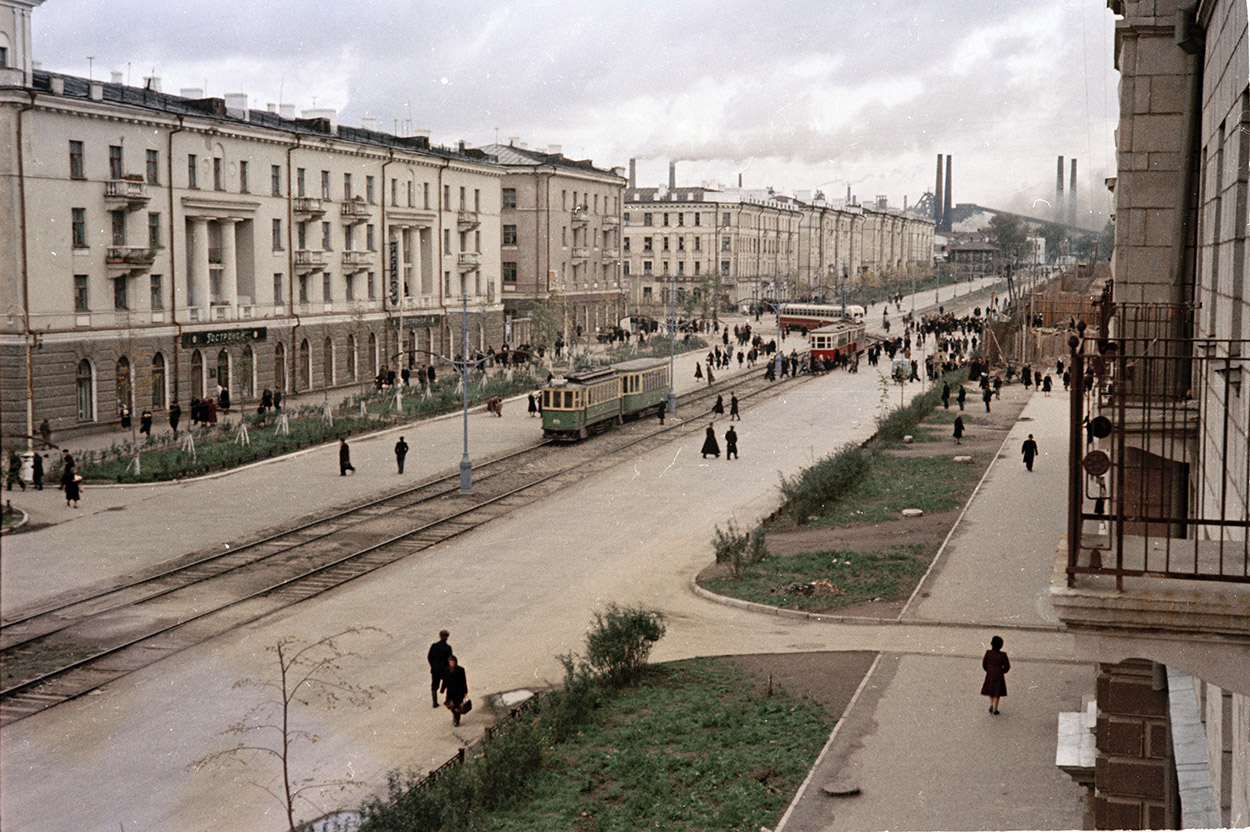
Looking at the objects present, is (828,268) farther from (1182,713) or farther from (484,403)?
(1182,713)

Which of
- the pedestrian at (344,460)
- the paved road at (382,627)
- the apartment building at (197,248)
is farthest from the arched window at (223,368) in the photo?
the pedestrian at (344,460)

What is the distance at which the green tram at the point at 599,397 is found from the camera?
142 feet

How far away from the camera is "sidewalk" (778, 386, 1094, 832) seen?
12391 millimetres

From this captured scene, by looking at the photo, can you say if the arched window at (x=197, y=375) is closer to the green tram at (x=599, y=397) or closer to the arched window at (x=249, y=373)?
the arched window at (x=249, y=373)

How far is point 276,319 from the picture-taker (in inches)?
1998

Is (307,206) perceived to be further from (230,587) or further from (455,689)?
(455,689)

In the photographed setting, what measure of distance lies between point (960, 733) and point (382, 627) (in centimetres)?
965

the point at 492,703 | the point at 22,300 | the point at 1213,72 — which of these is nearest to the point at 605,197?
the point at 22,300

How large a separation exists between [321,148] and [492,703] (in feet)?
136

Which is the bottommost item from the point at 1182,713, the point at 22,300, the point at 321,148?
the point at 1182,713

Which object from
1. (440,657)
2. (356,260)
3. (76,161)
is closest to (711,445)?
(76,161)

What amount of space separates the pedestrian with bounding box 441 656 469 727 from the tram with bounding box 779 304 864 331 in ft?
249

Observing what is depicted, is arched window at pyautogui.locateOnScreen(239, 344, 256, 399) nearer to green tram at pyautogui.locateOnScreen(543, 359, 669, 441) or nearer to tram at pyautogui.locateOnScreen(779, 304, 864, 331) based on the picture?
green tram at pyautogui.locateOnScreen(543, 359, 669, 441)

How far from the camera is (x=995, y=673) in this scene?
1534 centimetres
